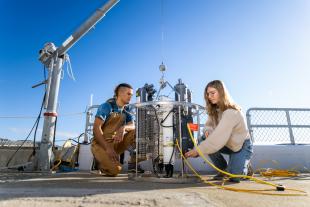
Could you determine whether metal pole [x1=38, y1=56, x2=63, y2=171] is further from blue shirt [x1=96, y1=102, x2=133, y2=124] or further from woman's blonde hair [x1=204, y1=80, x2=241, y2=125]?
woman's blonde hair [x1=204, y1=80, x2=241, y2=125]

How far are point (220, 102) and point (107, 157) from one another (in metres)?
1.35

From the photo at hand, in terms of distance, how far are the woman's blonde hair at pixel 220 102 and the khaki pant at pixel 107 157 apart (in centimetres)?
99

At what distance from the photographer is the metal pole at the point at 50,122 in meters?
3.18

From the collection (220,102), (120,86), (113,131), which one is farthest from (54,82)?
(220,102)

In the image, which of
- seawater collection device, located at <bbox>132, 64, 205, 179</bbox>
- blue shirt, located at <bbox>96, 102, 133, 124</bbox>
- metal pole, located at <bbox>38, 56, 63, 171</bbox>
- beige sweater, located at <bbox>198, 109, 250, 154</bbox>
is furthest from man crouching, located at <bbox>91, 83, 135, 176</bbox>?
beige sweater, located at <bbox>198, 109, 250, 154</bbox>

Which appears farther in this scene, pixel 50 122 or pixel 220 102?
pixel 50 122

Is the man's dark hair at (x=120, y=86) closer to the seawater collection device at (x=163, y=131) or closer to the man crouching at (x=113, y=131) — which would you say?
the man crouching at (x=113, y=131)

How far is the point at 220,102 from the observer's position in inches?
85.8

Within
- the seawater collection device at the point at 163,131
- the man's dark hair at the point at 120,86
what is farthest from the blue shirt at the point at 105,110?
the seawater collection device at the point at 163,131

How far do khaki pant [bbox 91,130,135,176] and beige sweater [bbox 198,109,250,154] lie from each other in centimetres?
105

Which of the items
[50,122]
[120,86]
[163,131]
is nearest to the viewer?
[163,131]

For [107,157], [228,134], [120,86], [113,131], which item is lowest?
[107,157]

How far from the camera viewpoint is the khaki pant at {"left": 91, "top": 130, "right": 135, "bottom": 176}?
248 cm

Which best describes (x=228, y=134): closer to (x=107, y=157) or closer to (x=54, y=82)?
(x=107, y=157)
